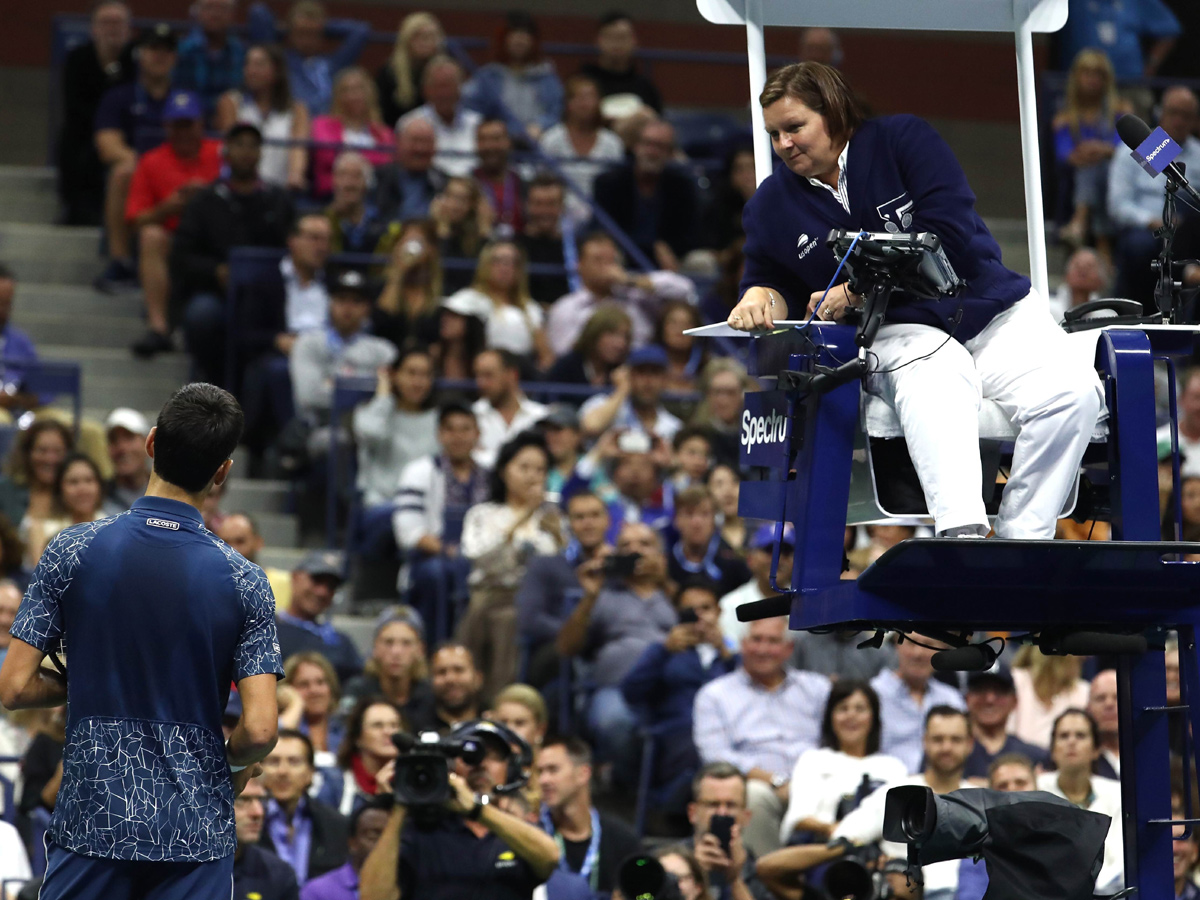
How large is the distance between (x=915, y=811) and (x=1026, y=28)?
7.78 ft

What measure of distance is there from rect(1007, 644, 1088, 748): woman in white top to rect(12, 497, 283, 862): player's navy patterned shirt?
517cm

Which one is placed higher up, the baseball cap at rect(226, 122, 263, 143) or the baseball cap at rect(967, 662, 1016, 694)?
the baseball cap at rect(226, 122, 263, 143)

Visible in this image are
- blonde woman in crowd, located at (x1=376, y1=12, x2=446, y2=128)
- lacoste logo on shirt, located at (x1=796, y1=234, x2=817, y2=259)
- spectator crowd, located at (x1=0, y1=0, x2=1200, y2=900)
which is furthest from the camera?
blonde woman in crowd, located at (x1=376, y1=12, x2=446, y2=128)

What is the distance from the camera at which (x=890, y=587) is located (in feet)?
14.4

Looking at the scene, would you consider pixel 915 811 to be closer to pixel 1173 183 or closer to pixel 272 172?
pixel 1173 183

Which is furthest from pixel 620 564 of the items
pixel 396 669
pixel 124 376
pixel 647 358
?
pixel 124 376

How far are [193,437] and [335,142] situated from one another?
27.6 ft

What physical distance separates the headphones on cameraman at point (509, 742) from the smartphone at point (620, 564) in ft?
7.45

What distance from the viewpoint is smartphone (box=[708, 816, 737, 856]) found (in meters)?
6.77

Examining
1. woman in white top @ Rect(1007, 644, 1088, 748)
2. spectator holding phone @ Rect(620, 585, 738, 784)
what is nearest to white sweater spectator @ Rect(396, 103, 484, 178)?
spectator holding phone @ Rect(620, 585, 738, 784)

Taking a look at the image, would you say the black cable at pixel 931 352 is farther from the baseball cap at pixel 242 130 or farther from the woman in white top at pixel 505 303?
the baseball cap at pixel 242 130

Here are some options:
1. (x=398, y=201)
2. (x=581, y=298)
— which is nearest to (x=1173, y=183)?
(x=581, y=298)

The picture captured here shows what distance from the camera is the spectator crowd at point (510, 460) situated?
718cm

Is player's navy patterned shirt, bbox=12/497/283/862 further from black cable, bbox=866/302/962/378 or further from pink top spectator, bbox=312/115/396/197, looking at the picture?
pink top spectator, bbox=312/115/396/197
